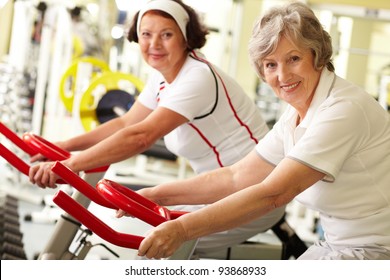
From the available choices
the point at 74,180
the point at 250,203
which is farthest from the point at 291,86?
the point at 74,180

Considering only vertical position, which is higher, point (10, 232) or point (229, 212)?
point (229, 212)

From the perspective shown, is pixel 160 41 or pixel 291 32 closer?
pixel 291 32

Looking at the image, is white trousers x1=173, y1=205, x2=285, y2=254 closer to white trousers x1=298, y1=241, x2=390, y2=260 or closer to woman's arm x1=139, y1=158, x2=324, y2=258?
white trousers x1=298, y1=241, x2=390, y2=260

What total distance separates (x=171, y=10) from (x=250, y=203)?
3.97 ft

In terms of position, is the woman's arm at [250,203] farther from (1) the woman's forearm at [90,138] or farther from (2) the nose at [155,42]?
(1) the woman's forearm at [90,138]

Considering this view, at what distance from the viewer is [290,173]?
174cm

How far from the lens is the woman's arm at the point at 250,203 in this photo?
1.65 m

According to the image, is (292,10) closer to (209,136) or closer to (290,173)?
(290,173)

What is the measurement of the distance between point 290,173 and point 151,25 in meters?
1.18

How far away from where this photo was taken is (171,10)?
8.88 feet

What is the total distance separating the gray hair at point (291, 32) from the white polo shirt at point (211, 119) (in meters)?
0.66

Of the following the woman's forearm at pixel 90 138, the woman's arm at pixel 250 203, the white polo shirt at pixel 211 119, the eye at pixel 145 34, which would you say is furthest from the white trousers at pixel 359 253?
the woman's forearm at pixel 90 138

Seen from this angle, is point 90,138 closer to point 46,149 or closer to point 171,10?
point 46,149
